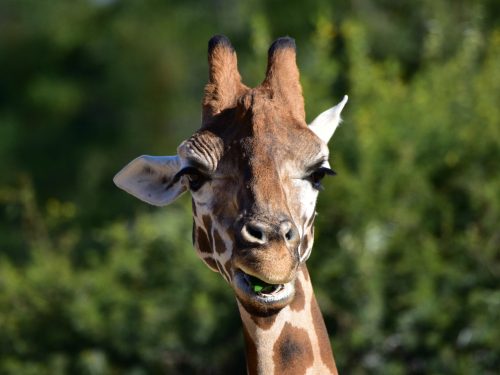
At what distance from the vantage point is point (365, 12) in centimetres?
2309

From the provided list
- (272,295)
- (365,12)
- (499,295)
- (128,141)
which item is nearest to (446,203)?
(499,295)

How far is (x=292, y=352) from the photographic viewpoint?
244 inches

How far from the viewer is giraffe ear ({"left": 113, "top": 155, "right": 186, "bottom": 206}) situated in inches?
272

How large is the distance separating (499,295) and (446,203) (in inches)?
49.8

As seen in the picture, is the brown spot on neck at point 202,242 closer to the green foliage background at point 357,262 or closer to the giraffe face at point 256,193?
the giraffe face at point 256,193

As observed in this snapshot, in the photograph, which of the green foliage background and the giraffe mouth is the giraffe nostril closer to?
the giraffe mouth

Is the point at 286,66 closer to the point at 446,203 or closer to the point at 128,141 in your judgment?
the point at 446,203

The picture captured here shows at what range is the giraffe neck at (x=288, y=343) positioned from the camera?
6.18m

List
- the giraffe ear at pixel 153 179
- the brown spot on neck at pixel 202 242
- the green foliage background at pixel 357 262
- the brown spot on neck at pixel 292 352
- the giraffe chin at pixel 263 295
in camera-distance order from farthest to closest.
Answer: the green foliage background at pixel 357 262 → the giraffe ear at pixel 153 179 → the brown spot on neck at pixel 202 242 → the brown spot on neck at pixel 292 352 → the giraffe chin at pixel 263 295

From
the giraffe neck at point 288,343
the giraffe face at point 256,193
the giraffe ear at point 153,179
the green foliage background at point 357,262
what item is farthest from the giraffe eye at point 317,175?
the green foliage background at point 357,262

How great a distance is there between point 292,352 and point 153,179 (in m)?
1.38

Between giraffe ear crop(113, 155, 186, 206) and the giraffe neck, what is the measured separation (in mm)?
926

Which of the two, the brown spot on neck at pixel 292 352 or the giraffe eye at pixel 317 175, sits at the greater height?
the giraffe eye at pixel 317 175

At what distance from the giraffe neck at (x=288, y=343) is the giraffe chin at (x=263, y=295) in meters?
0.19
